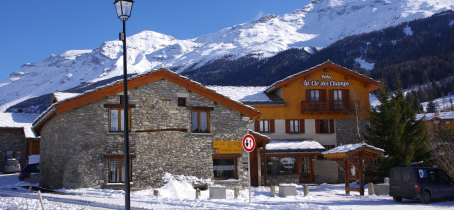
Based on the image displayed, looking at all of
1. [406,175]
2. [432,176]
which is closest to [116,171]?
[406,175]

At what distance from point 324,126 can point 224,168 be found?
14573mm

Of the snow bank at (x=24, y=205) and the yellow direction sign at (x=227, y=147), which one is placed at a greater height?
the yellow direction sign at (x=227, y=147)

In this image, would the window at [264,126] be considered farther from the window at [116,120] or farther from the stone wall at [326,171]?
the window at [116,120]

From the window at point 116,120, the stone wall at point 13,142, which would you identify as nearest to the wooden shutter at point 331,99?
the window at point 116,120

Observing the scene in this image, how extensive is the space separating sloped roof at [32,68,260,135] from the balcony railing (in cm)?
1163

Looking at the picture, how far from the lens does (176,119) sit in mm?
21203

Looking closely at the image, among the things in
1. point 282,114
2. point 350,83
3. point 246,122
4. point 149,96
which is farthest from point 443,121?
point 149,96

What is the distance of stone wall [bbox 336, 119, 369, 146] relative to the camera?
33656mm

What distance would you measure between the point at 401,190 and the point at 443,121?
58939mm

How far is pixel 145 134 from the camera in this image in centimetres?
2044

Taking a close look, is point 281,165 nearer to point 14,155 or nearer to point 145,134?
point 145,134

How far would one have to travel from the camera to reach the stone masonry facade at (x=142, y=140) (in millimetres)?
19531

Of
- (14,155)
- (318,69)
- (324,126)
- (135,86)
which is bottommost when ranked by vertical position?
(14,155)

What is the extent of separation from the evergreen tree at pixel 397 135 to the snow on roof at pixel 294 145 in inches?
157
